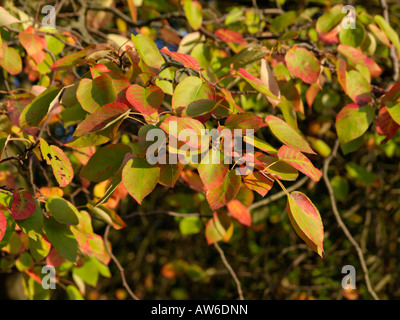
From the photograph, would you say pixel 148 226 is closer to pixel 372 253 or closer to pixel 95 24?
pixel 372 253

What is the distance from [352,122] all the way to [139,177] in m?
0.49

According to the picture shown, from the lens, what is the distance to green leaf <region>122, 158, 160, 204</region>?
2.17 ft

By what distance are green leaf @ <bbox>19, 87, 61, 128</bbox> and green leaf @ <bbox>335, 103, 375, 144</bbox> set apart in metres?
0.56

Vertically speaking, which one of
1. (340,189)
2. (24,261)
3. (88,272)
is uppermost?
(24,261)

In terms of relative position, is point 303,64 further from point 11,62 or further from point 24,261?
point 24,261

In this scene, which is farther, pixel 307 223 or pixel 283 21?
pixel 283 21

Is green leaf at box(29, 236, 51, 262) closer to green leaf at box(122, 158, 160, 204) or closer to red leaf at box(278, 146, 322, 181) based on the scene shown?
green leaf at box(122, 158, 160, 204)

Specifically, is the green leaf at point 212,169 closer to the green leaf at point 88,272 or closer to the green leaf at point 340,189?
the green leaf at point 88,272

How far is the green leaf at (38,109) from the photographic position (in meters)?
0.76

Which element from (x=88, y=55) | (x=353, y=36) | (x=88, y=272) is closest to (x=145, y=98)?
(x=88, y=55)

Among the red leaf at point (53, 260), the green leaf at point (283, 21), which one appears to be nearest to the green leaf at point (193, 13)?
the green leaf at point (283, 21)

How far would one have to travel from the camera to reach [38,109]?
2.52ft

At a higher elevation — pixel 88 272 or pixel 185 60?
pixel 185 60

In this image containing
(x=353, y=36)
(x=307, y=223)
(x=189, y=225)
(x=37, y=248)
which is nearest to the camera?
(x=307, y=223)
